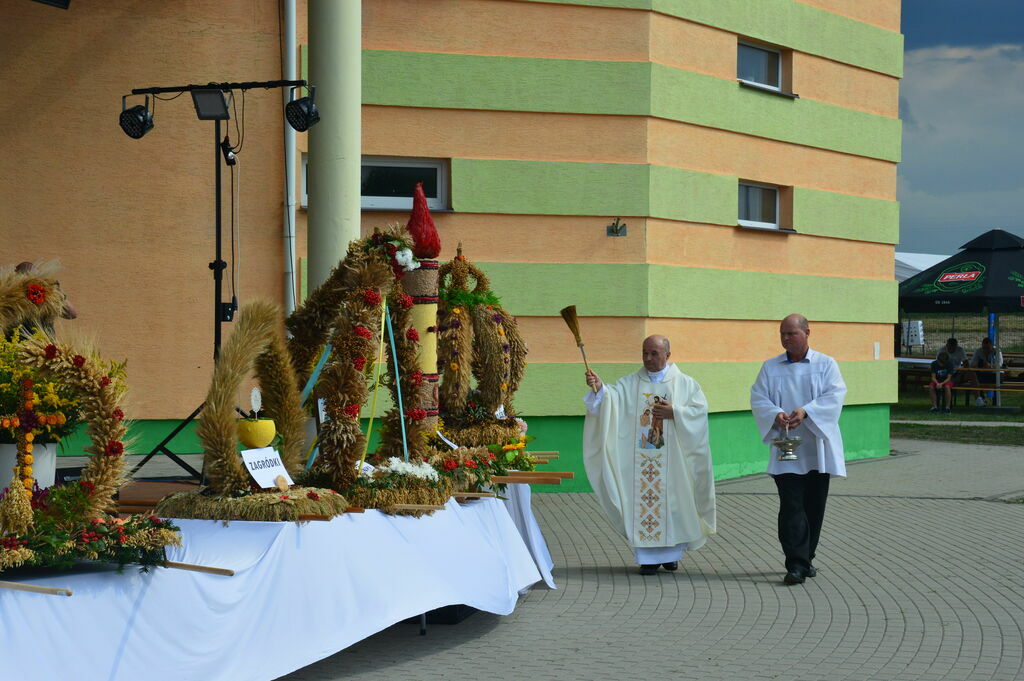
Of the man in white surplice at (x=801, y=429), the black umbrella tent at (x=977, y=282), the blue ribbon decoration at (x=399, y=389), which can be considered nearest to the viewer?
the blue ribbon decoration at (x=399, y=389)

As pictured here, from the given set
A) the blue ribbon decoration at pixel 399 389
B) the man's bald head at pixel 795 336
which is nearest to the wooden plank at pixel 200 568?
the blue ribbon decoration at pixel 399 389

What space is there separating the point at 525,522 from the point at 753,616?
66.9 inches

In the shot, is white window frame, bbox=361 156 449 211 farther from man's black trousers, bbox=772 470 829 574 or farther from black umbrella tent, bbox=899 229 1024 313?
black umbrella tent, bbox=899 229 1024 313

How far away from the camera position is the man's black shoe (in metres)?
8.66

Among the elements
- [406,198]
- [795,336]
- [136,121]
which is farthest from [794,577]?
[136,121]

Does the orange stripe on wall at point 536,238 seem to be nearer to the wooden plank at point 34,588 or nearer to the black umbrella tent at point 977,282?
the wooden plank at point 34,588

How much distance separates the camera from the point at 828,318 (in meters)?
16.3

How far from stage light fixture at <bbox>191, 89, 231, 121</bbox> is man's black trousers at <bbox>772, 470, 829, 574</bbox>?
18.8 ft

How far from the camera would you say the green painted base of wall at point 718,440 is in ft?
39.7

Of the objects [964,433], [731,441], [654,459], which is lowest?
[964,433]

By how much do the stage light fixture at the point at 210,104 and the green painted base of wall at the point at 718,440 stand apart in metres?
2.91

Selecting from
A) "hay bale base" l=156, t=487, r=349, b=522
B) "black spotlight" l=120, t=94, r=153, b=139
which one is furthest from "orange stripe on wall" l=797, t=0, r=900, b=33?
"hay bale base" l=156, t=487, r=349, b=522

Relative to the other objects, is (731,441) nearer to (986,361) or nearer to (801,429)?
(801,429)

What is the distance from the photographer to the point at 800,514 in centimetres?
879
